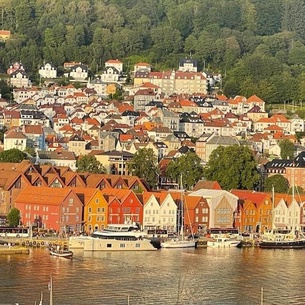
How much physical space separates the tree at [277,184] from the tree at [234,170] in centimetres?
50

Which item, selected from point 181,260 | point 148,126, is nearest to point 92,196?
point 181,260

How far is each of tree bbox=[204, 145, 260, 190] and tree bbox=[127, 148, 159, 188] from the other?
6.74 ft

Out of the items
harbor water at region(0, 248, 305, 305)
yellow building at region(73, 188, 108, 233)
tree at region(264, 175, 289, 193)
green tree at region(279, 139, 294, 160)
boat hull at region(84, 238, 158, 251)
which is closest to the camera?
harbor water at region(0, 248, 305, 305)

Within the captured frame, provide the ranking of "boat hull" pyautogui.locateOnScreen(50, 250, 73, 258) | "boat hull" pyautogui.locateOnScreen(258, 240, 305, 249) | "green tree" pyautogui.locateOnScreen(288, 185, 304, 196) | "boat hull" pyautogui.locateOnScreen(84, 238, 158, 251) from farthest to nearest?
"green tree" pyautogui.locateOnScreen(288, 185, 304, 196) → "boat hull" pyautogui.locateOnScreen(258, 240, 305, 249) → "boat hull" pyautogui.locateOnScreen(84, 238, 158, 251) → "boat hull" pyautogui.locateOnScreen(50, 250, 73, 258)

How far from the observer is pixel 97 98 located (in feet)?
218

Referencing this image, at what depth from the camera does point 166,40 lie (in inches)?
3007

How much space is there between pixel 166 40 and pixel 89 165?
3105cm

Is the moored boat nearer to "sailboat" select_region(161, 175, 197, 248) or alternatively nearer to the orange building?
"sailboat" select_region(161, 175, 197, 248)

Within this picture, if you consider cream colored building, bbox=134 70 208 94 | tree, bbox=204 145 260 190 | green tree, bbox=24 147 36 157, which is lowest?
tree, bbox=204 145 260 190

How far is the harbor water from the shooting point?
24.8 meters

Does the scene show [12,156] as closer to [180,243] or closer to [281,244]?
[180,243]

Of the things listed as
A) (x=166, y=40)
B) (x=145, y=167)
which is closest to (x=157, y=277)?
(x=145, y=167)

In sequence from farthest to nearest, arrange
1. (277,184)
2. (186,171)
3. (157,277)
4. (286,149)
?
1. (286,149)
2. (186,171)
3. (277,184)
4. (157,277)

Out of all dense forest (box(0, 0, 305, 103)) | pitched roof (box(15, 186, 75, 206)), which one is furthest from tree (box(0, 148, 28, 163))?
dense forest (box(0, 0, 305, 103))
